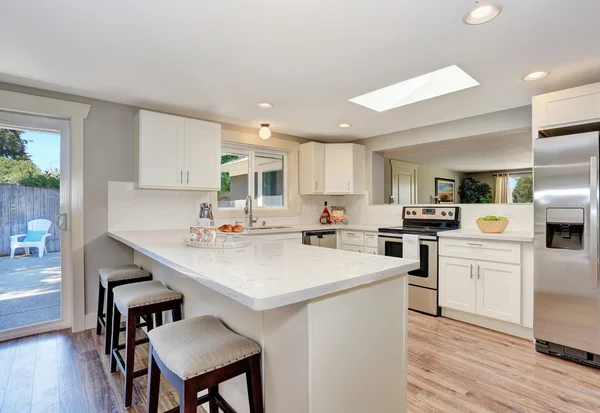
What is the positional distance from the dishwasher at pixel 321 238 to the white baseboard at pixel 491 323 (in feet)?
5.11

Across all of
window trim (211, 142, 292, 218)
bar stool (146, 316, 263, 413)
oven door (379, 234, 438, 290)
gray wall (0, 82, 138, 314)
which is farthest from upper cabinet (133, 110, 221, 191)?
oven door (379, 234, 438, 290)

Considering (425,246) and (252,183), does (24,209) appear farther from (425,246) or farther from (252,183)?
(425,246)

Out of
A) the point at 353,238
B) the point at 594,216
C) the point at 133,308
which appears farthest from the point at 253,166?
the point at 594,216

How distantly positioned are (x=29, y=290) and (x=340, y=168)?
3696mm

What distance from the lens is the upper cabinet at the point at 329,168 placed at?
4.50 metres

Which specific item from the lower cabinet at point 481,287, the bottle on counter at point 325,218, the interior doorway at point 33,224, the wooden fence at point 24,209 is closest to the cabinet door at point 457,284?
the lower cabinet at point 481,287

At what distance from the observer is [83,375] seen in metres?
2.14

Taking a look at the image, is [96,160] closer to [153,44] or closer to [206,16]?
[153,44]

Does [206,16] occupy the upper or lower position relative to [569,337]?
upper

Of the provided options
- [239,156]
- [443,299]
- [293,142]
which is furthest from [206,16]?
[443,299]

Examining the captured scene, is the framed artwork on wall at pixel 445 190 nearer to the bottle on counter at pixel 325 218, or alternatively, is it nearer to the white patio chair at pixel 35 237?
the bottle on counter at pixel 325 218

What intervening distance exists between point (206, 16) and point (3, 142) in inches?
91.6

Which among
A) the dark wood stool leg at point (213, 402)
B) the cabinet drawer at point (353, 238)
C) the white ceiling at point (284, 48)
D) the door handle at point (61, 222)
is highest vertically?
the white ceiling at point (284, 48)

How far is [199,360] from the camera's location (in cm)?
117
